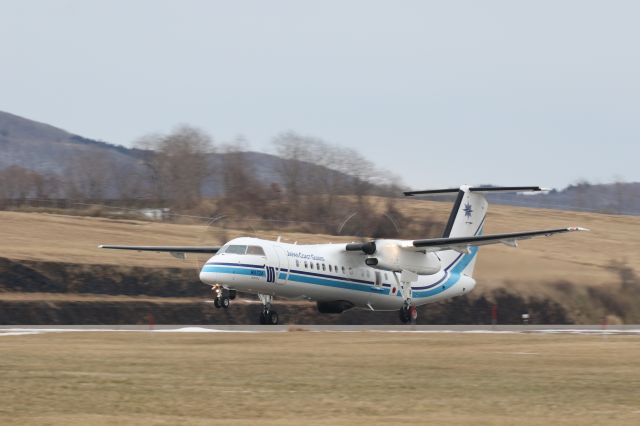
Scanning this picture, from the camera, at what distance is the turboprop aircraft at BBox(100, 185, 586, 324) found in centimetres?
4038

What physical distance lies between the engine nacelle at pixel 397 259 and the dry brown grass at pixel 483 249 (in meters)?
7.42

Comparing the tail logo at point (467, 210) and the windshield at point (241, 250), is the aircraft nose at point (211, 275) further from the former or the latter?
the tail logo at point (467, 210)

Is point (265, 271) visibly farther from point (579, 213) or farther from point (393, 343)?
point (579, 213)

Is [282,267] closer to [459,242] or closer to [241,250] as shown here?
[241,250]

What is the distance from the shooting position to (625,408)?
1739 centimetres

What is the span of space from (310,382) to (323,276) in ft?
77.2

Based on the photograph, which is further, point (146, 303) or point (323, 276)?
point (146, 303)

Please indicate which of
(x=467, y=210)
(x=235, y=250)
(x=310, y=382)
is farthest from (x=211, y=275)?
(x=310, y=382)

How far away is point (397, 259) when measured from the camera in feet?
150

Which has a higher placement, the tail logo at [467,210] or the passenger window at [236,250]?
the tail logo at [467,210]

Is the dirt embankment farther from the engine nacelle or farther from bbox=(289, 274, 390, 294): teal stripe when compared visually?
the engine nacelle

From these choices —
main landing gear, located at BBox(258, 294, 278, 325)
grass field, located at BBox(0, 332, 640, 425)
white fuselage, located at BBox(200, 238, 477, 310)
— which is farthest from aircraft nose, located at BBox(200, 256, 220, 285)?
grass field, located at BBox(0, 332, 640, 425)

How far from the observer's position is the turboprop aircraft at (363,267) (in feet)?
132

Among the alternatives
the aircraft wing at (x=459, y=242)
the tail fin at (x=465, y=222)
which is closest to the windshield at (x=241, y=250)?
the aircraft wing at (x=459, y=242)
